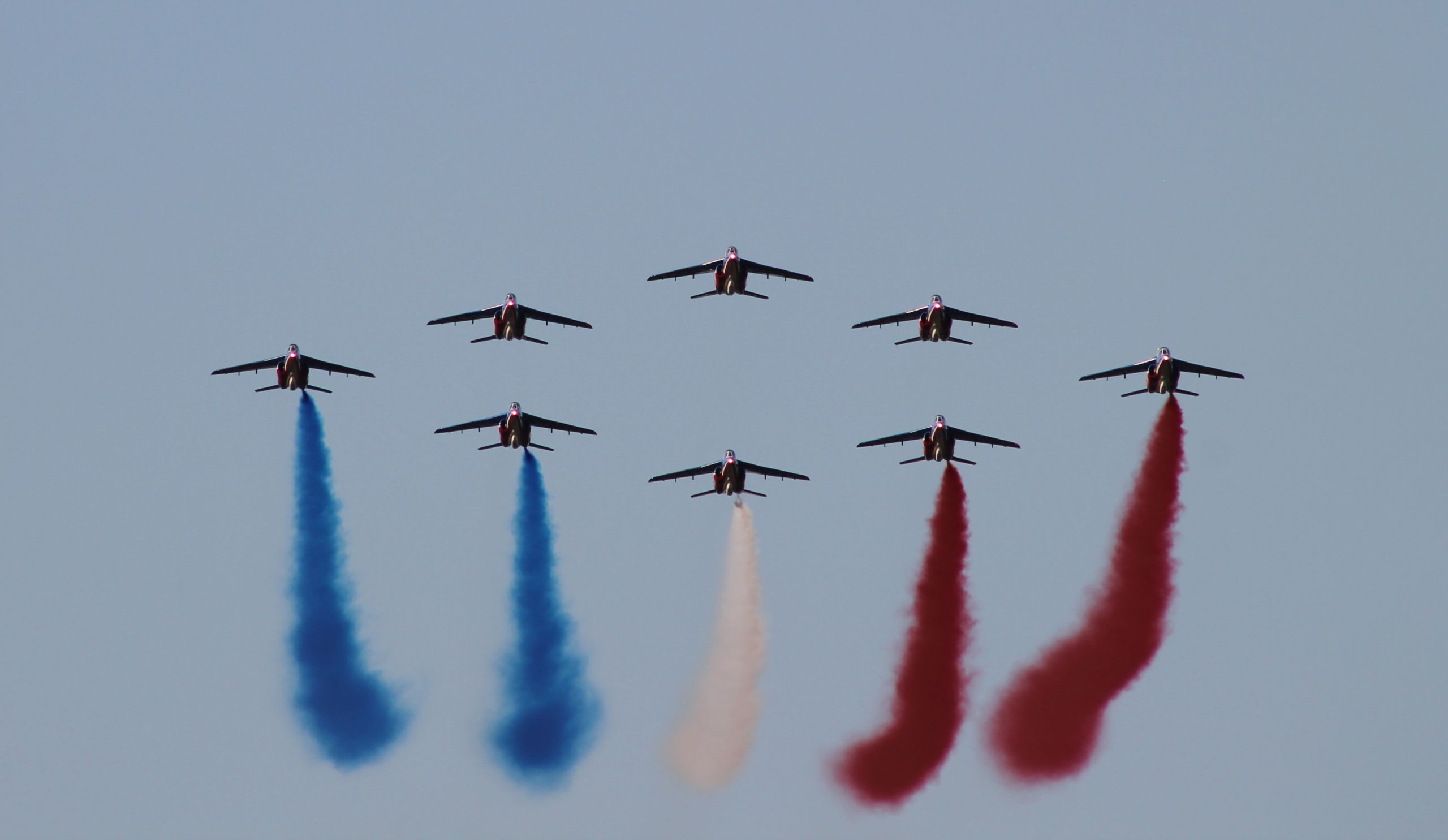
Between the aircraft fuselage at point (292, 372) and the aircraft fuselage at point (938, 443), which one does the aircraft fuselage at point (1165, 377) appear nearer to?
the aircraft fuselage at point (938, 443)

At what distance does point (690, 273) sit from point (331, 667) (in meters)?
17.9

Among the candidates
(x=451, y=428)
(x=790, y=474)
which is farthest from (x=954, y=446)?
(x=451, y=428)

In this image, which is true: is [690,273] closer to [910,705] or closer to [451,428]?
[451,428]

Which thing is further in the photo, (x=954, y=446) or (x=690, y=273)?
(x=690, y=273)

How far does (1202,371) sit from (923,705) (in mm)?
14160

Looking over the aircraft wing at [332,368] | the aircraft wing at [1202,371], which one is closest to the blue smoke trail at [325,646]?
the aircraft wing at [332,368]

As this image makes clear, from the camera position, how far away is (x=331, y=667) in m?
110

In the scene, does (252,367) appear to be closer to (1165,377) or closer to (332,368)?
(332,368)

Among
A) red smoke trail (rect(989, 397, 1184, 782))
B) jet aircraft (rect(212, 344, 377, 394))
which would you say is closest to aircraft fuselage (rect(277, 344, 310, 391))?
jet aircraft (rect(212, 344, 377, 394))

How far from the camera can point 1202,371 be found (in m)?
108

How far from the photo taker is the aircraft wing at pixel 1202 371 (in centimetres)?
10625

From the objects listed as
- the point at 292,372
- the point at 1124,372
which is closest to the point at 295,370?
the point at 292,372

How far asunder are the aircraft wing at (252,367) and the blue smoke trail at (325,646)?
5.62 ft

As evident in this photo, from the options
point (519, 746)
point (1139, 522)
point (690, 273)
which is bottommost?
point (519, 746)
